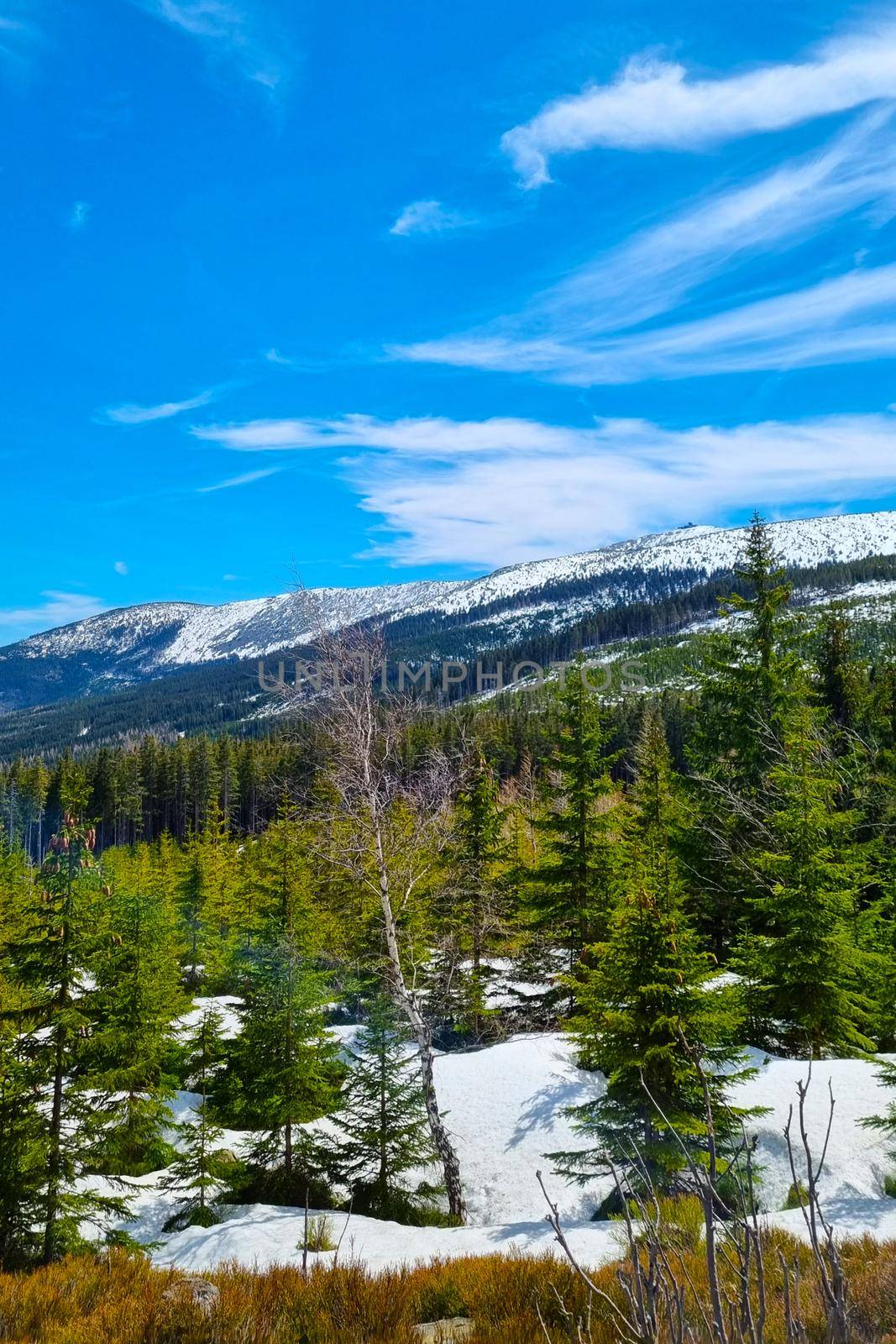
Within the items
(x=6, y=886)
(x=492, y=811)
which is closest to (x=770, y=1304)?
(x=492, y=811)

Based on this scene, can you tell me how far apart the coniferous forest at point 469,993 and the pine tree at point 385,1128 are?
0.07 m

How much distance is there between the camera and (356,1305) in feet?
18.0

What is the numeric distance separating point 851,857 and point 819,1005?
130 inches

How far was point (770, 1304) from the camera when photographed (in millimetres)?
5223

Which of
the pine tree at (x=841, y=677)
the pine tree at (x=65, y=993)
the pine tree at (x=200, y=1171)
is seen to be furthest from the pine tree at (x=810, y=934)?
the pine tree at (x=841, y=677)

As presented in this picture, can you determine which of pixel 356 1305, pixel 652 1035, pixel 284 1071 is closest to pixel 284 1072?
pixel 284 1071

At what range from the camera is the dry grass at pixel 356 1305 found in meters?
4.94

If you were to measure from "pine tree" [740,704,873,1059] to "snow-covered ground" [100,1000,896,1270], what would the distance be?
1.01 metres

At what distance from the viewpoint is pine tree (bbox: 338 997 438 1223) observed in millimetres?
13500

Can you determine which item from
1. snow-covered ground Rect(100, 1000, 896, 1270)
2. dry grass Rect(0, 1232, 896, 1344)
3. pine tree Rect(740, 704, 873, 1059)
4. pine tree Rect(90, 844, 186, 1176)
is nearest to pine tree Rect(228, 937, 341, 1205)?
snow-covered ground Rect(100, 1000, 896, 1270)

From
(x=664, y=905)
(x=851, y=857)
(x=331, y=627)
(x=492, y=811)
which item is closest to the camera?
(x=664, y=905)

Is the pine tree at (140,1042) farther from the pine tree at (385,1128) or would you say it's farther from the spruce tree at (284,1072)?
the pine tree at (385,1128)

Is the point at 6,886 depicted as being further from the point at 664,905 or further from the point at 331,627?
the point at 664,905

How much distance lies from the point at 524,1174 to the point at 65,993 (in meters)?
8.55
